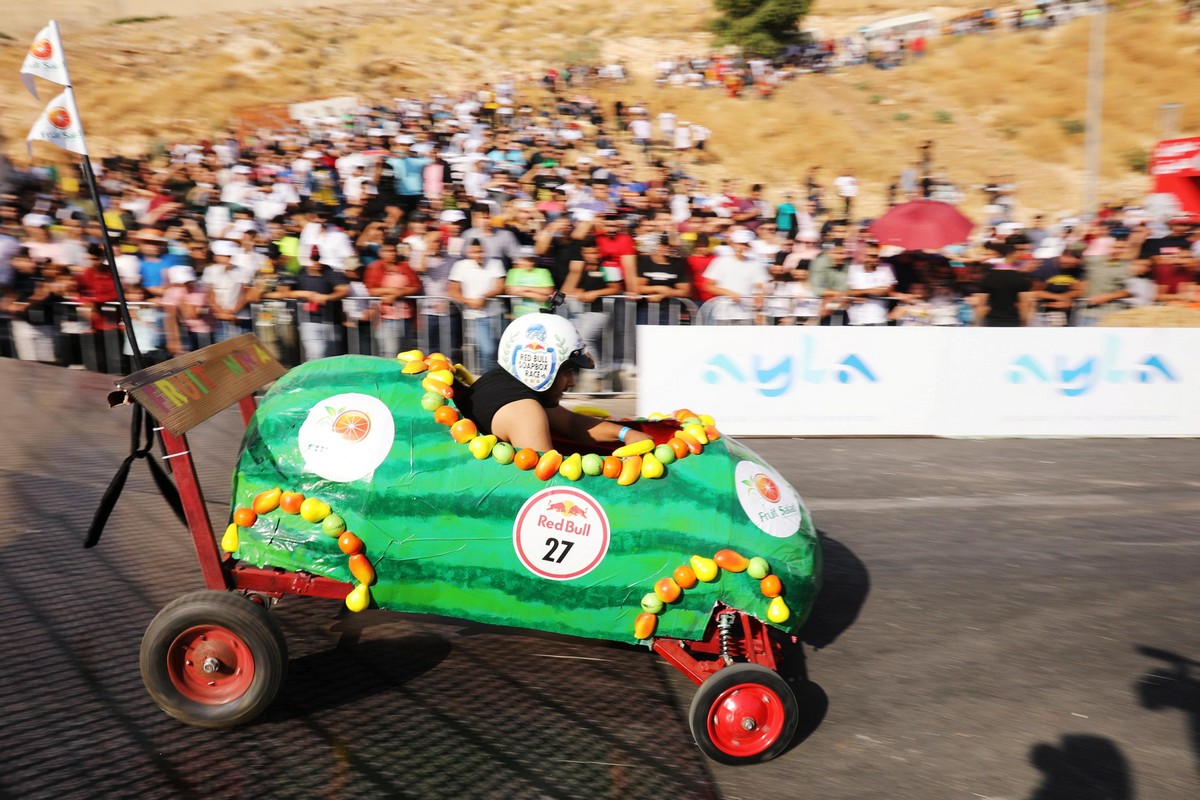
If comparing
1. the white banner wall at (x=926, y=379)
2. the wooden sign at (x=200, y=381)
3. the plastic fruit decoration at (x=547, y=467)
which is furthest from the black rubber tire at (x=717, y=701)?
the white banner wall at (x=926, y=379)

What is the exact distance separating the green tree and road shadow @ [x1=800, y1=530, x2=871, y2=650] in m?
36.9

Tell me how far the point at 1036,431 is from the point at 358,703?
7.99m

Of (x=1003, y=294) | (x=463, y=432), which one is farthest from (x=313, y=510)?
(x=1003, y=294)

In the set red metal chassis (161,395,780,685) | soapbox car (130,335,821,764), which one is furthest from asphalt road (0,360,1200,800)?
soapbox car (130,335,821,764)

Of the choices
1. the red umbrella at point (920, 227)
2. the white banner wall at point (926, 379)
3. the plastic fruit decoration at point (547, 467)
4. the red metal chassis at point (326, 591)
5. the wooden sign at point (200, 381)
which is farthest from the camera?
the red umbrella at point (920, 227)

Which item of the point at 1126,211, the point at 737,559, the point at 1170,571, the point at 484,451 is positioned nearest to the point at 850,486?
the point at 1170,571

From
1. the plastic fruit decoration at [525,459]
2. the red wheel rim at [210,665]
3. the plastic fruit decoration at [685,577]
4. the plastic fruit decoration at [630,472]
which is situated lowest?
the red wheel rim at [210,665]

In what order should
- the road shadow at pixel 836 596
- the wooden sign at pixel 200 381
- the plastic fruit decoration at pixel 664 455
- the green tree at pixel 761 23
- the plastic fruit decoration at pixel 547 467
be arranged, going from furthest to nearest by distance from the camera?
the green tree at pixel 761 23 → the road shadow at pixel 836 596 → the plastic fruit decoration at pixel 664 455 → the plastic fruit decoration at pixel 547 467 → the wooden sign at pixel 200 381

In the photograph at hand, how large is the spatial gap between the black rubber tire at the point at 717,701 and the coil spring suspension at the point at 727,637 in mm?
174

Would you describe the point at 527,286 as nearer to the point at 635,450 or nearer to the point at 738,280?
the point at 738,280

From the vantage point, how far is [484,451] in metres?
4.20

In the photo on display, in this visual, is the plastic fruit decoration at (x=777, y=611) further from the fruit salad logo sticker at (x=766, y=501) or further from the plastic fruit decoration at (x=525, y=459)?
the plastic fruit decoration at (x=525, y=459)

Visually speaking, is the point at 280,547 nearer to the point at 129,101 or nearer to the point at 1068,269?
the point at 1068,269

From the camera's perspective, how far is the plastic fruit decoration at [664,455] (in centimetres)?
430
